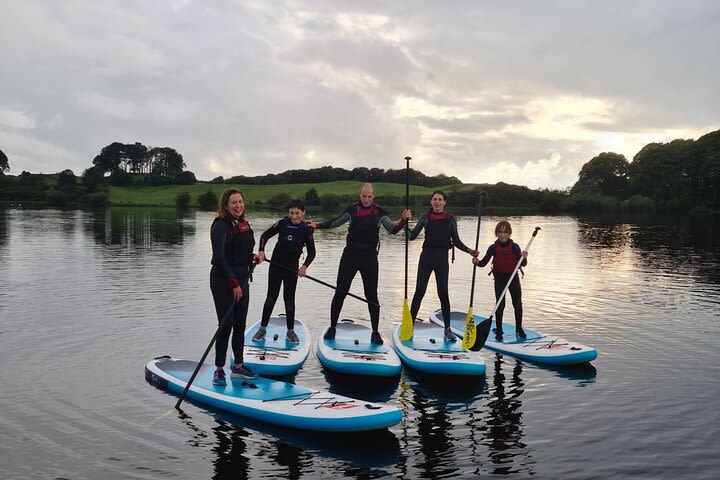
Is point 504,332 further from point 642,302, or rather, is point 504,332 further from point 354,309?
point 642,302

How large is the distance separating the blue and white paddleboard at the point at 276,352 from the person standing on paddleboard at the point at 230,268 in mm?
943

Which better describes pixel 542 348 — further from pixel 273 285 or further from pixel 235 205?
pixel 235 205

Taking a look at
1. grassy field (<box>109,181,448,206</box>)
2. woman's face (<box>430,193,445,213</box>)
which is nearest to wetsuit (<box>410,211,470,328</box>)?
woman's face (<box>430,193,445,213</box>)

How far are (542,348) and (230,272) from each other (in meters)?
6.14

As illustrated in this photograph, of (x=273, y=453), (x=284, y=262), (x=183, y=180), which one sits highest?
(x=183, y=180)

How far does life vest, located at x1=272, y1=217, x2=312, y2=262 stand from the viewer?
10.9 metres

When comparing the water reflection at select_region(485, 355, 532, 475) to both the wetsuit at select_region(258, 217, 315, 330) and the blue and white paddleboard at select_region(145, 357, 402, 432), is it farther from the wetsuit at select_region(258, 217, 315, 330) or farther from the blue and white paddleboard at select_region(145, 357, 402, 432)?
the wetsuit at select_region(258, 217, 315, 330)

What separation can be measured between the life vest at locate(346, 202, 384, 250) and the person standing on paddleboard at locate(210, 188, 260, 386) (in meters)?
2.65

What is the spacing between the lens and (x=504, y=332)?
12.4m

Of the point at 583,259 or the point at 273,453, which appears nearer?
the point at 273,453

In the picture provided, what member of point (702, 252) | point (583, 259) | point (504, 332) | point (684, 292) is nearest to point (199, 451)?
point (504, 332)

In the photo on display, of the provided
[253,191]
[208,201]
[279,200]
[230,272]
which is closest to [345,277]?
[230,272]

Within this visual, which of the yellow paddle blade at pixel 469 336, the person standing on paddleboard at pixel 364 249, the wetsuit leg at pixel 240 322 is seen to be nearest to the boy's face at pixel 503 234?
the yellow paddle blade at pixel 469 336

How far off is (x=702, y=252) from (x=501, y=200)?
66.6 m
